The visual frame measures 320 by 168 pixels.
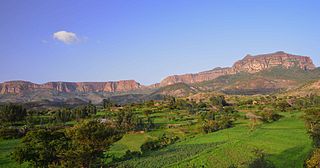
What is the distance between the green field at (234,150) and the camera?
53.1m

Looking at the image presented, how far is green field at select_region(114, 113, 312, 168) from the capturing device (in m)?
53.1

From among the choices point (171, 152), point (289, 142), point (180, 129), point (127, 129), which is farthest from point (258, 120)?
point (171, 152)

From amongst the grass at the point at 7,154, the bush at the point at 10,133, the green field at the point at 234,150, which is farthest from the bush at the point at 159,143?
the bush at the point at 10,133

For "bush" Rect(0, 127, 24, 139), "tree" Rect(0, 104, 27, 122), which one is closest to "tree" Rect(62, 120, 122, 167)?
"bush" Rect(0, 127, 24, 139)

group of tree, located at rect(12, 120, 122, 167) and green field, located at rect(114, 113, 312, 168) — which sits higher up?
group of tree, located at rect(12, 120, 122, 167)

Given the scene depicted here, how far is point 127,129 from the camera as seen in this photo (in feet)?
302

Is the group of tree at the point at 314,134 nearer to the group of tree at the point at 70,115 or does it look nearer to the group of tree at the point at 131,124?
the group of tree at the point at 131,124

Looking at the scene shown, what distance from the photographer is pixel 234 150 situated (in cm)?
6128

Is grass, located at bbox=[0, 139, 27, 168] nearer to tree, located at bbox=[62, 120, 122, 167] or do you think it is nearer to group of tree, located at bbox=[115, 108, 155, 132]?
tree, located at bbox=[62, 120, 122, 167]

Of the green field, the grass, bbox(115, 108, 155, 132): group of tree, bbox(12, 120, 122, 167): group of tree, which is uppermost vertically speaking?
bbox(12, 120, 122, 167): group of tree

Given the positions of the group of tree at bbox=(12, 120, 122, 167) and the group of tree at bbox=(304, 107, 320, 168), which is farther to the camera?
the group of tree at bbox=(304, 107, 320, 168)

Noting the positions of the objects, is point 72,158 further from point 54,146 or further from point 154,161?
point 154,161

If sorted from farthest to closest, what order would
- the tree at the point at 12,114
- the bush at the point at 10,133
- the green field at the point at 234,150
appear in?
the tree at the point at 12,114 → the bush at the point at 10,133 → the green field at the point at 234,150

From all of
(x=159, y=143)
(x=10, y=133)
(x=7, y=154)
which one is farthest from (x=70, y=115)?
(x=7, y=154)
